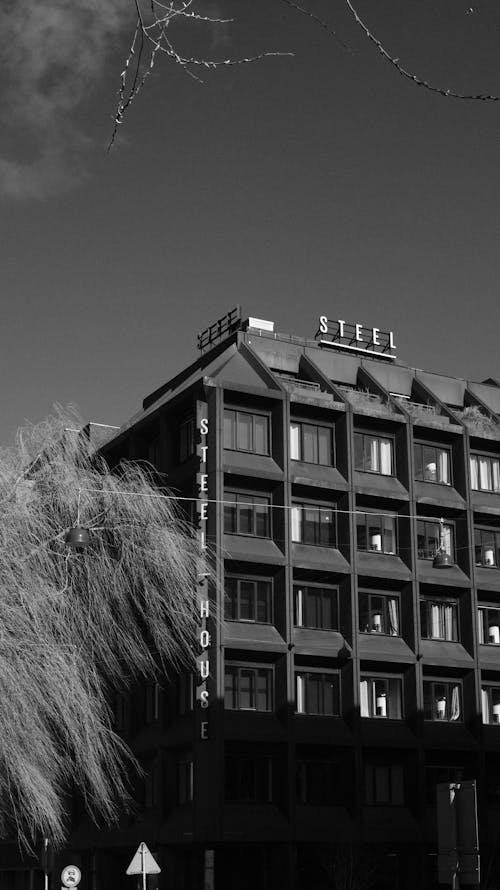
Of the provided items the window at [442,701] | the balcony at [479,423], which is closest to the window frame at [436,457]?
the balcony at [479,423]

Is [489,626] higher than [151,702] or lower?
higher

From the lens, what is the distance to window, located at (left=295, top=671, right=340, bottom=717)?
2068 inches

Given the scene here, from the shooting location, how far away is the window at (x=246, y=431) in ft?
176

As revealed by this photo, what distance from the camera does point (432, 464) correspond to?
5944 cm

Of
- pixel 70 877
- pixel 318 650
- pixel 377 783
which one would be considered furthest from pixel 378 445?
pixel 70 877

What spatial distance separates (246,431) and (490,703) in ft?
54.3

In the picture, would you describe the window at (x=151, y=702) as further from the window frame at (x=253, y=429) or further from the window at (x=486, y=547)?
the window at (x=486, y=547)

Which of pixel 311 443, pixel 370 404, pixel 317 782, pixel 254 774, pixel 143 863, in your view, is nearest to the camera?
pixel 143 863

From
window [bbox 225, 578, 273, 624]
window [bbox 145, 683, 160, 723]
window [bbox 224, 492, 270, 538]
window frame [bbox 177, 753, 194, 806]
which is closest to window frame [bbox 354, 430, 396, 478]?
window [bbox 224, 492, 270, 538]

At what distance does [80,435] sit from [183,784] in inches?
1043

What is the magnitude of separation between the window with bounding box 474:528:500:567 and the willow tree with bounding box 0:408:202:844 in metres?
31.0

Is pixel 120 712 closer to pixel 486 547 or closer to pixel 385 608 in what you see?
pixel 385 608

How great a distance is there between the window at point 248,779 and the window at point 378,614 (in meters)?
7.66

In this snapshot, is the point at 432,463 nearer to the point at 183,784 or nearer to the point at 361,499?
the point at 361,499
